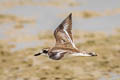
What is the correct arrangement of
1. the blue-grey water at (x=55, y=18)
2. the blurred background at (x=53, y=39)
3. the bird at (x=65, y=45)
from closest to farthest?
the bird at (x=65, y=45), the blurred background at (x=53, y=39), the blue-grey water at (x=55, y=18)

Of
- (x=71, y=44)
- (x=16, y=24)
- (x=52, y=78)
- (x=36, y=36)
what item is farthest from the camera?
(x=16, y=24)

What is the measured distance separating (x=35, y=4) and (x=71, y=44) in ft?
35.9

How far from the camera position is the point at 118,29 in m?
18.0

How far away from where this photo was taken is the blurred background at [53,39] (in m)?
14.0

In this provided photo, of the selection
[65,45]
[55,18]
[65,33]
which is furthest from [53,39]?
[65,45]

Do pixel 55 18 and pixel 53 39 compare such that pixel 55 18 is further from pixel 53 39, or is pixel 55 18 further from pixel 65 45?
pixel 65 45

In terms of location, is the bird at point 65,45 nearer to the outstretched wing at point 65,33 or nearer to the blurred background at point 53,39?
the outstretched wing at point 65,33

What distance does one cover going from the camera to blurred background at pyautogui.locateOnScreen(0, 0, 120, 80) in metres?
14.0

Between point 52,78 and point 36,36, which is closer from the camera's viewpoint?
point 52,78

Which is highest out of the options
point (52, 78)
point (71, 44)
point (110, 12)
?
point (110, 12)

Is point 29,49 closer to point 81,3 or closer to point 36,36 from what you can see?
point 36,36

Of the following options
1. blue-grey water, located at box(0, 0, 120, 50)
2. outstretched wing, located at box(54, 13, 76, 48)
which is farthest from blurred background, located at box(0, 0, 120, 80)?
outstretched wing, located at box(54, 13, 76, 48)

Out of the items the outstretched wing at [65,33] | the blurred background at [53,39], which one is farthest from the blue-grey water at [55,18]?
the outstretched wing at [65,33]

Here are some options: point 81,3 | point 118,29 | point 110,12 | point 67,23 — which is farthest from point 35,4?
point 67,23
